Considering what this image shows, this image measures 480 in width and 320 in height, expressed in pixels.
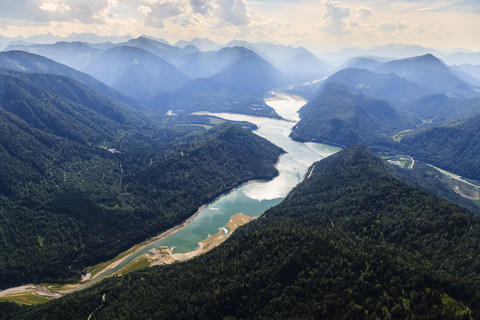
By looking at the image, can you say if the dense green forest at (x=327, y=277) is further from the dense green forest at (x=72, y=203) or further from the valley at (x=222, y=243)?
the dense green forest at (x=72, y=203)

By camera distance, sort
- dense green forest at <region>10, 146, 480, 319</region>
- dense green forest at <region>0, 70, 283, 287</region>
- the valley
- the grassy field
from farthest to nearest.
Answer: dense green forest at <region>0, 70, 283, 287</region> < the grassy field < the valley < dense green forest at <region>10, 146, 480, 319</region>

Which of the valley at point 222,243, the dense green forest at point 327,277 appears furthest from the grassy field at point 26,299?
the dense green forest at point 327,277

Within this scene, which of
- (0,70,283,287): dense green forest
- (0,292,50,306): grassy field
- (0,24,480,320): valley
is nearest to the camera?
(0,24,480,320): valley

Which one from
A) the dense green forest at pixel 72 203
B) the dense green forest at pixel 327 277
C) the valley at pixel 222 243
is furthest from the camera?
the dense green forest at pixel 72 203

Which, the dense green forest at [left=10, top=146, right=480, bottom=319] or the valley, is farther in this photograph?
the valley

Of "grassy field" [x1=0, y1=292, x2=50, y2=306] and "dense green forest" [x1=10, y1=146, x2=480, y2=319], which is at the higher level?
"dense green forest" [x1=10, y1=146, x2=480, y2=319]

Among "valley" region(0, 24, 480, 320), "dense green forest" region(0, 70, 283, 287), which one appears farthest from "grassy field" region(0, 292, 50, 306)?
"dense green forest" region(0, 70, 283, 287)

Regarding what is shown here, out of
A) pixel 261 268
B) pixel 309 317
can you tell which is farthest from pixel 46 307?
pixel 309 317

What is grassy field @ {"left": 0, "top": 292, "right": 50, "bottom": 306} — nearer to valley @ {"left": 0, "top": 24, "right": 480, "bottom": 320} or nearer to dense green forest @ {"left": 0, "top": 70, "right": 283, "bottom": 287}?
valley @ {"left": 0, "top": 24, "right": 480, "bottom": 320}

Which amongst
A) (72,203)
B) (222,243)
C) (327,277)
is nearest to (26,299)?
(72,203)

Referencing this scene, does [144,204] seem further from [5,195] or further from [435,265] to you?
[435,265]
